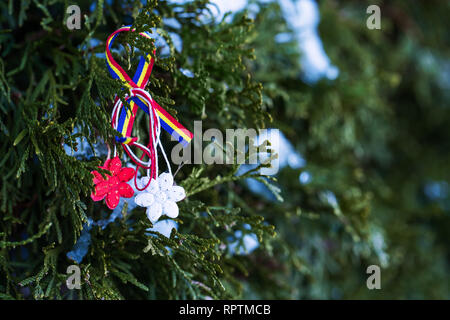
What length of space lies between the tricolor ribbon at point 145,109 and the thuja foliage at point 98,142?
0.01 metres

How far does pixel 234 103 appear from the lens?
632mm

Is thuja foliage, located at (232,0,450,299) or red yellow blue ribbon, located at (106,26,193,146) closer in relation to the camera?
red yellow blue ribbon, located at (106,26,193,146)

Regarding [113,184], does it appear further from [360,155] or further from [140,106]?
[360,155]

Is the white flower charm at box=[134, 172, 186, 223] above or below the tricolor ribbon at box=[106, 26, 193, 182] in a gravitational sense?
below

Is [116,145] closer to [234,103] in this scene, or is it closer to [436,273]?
[234,103]

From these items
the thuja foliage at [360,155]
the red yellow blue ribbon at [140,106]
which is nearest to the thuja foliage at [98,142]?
the red yellow blue ribbon at [140,106]

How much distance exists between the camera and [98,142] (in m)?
0.55

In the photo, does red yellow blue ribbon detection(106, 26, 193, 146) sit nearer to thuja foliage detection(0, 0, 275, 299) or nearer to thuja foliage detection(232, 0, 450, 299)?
thuja foliage detection(0, 0, 275, 299)

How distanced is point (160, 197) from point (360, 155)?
823 millimetres

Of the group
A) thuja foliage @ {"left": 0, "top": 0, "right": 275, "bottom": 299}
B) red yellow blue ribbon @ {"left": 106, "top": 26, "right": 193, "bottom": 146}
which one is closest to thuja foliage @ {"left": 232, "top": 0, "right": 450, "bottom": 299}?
thuja foliage @ {"left": 0, "top": 0, "right": 275, "bottom": 299}

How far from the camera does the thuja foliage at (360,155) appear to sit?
32.7 inches

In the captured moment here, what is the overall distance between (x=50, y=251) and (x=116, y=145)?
0.17 metres

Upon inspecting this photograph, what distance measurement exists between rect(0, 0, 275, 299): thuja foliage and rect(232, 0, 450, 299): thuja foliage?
0.40 ft

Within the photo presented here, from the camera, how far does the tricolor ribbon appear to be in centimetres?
50
